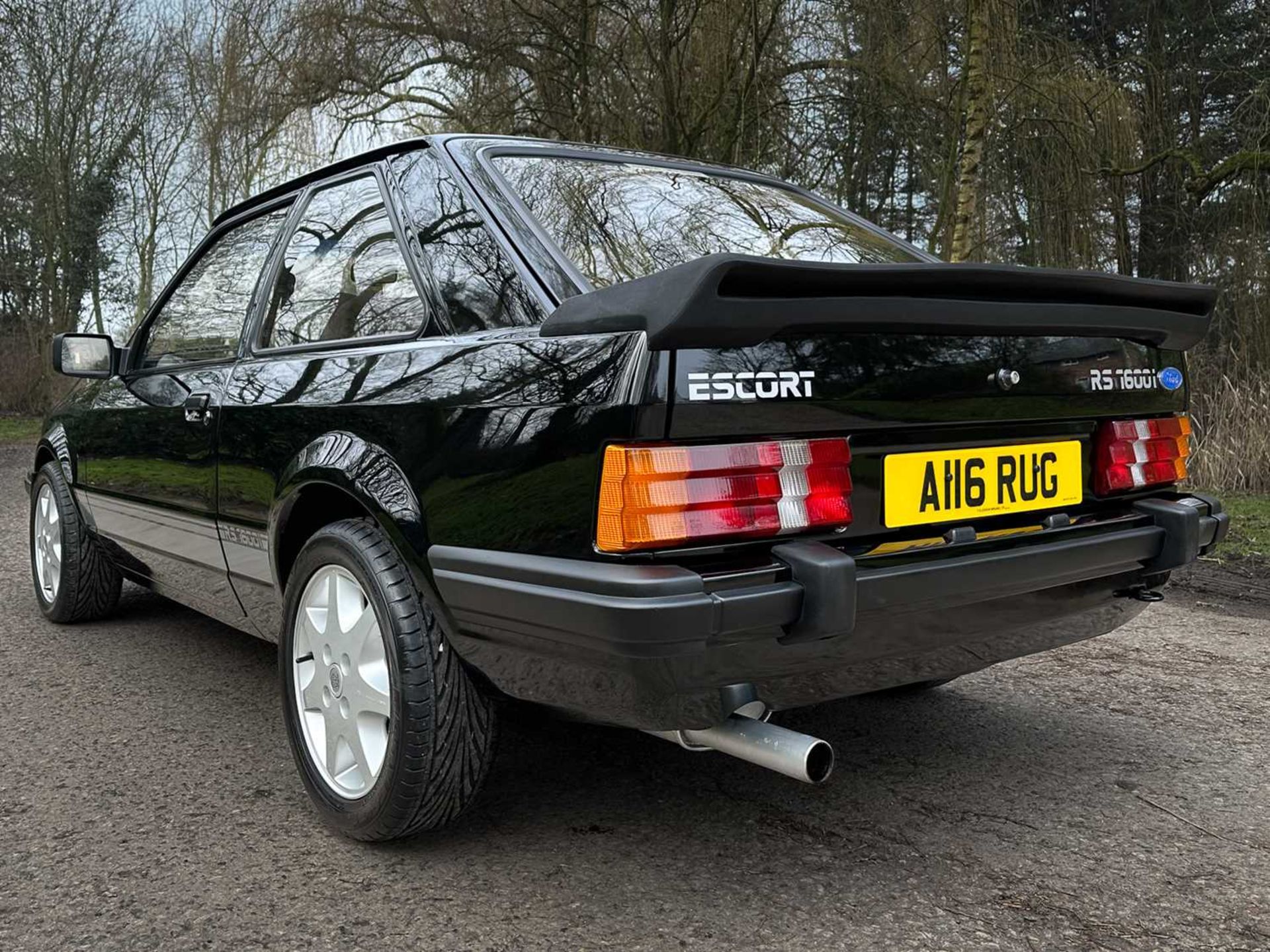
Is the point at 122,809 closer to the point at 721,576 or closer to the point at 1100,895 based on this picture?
the point at 721,576

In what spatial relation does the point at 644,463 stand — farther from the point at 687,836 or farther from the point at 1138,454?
the point at 1138,454

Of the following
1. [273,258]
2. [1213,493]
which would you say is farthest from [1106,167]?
[273,258]

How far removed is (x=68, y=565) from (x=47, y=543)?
32 centimetres

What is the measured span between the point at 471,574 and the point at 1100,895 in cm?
136

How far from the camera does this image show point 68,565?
4449 mm

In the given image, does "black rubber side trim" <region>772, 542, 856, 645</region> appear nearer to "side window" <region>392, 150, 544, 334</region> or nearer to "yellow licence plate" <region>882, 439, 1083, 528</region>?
"yellow licence plate" <region>882, 439, 1083, 528</region>

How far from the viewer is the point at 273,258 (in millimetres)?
3270

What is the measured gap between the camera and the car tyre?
443 cm

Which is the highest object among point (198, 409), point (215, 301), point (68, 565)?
point (215, 301)

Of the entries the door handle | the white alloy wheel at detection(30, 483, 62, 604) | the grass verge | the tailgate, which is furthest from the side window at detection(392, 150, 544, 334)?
the grass verge

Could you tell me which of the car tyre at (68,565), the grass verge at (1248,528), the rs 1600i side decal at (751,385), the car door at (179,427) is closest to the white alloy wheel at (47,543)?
the car tyre at (68,565)

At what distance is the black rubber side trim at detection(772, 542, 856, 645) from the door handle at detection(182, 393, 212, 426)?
194cm

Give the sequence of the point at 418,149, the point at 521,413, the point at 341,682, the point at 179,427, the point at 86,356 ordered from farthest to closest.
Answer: the point at 86,356
the point at 179,427
the point at 418,149
the point at 341,682
the point at 521,413

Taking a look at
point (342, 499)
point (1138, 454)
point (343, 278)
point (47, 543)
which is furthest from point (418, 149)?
point (47, 543)
